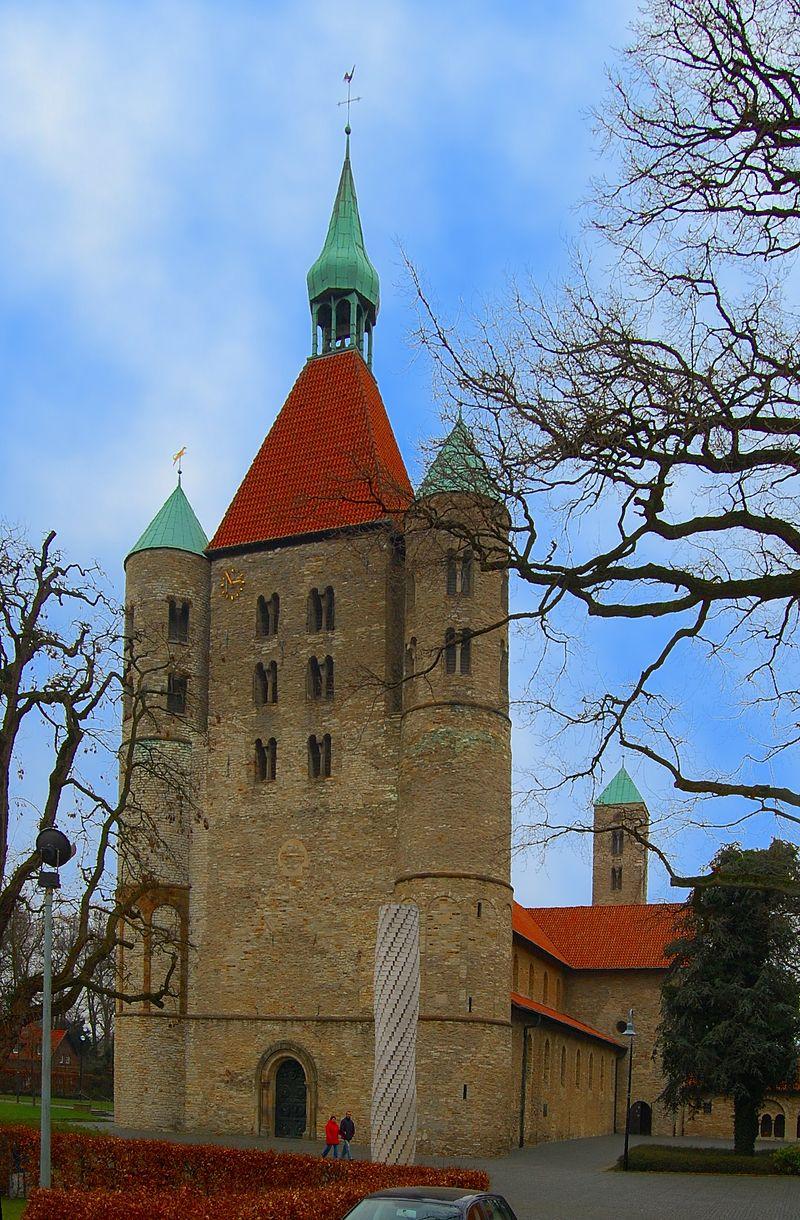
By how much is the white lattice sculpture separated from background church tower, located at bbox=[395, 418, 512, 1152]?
13.2 m

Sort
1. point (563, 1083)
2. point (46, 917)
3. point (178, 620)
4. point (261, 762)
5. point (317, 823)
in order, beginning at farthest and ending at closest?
point (563, 1083), point (178, 620), point (261, 762), point (317, 823), point (46, 917)

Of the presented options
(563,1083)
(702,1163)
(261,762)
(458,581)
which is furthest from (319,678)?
(563,1083)

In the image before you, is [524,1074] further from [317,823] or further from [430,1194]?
→ [430,1194]

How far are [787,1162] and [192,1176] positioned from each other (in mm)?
20844

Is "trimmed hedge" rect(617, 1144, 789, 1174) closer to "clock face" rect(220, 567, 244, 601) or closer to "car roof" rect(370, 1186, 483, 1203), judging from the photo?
"clock face" rect(220, 567, 244, 601)

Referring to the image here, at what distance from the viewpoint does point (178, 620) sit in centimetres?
4638

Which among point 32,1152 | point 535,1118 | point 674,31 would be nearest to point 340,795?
point 535,1118

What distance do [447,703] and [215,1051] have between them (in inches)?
511

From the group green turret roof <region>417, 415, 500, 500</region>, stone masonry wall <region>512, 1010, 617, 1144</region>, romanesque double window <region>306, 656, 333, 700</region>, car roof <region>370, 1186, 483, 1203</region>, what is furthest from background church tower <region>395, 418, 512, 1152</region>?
car roof <region>370, 1186, 483, 1203</region>

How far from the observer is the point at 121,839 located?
26.7 meters

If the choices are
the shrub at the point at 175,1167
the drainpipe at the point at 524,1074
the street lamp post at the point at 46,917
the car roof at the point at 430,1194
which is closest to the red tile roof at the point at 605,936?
the drainpipe at the point at 524,1074

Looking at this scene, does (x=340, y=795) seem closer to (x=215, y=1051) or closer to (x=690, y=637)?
(x=215, y=1051)

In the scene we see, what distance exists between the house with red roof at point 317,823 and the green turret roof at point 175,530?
85mm

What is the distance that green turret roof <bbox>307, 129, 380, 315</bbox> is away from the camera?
51.8m
